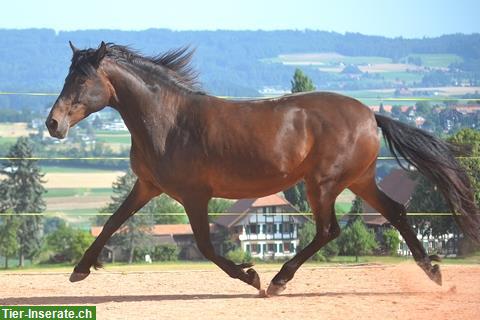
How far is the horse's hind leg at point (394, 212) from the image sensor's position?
8406mm

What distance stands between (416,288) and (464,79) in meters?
125

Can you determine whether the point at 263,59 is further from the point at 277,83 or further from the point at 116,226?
the point at 116,226

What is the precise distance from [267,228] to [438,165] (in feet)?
26.5

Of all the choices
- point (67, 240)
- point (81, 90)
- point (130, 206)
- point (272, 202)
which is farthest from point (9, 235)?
point (81, 90)

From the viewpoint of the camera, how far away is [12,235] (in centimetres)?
2473

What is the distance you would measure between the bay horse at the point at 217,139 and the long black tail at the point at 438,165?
0.37m

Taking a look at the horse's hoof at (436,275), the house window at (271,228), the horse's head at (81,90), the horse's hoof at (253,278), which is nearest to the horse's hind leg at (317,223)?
the horse's hoof at (253,278)

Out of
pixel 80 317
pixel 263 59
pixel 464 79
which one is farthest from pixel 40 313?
pixel 263 59

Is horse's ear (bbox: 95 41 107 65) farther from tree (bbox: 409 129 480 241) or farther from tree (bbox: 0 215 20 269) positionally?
tree (bbox: 0 215 20 269)

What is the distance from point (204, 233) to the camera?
7777 millimetres

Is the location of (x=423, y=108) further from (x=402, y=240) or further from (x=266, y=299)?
(x=266, y=299)

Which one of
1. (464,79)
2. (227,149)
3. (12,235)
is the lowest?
(12,235)

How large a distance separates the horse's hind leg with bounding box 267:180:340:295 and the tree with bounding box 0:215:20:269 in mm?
14176

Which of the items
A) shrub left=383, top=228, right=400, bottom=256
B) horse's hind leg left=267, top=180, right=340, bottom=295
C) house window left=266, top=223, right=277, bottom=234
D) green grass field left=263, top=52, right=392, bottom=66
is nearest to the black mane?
horse's hind leg left=267, top=180, right=340, bottom=295
